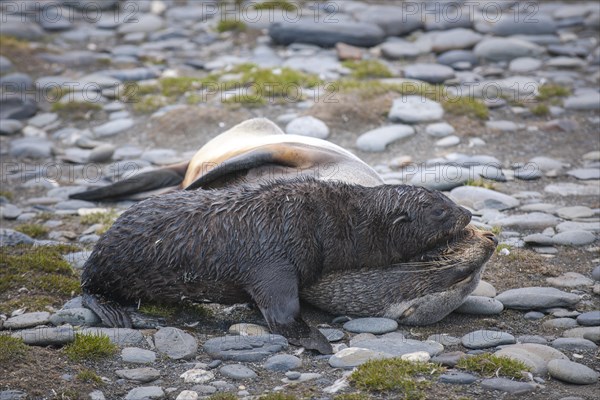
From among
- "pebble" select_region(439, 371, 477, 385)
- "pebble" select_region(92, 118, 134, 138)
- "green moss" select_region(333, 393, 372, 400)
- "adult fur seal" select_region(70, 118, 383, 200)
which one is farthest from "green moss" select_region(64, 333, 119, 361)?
"pebble" select_region(92, 118, 134, 138)

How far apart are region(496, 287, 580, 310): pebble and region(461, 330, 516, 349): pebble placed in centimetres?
61

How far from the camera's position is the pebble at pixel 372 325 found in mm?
6320

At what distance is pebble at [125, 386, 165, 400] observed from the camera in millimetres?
5254

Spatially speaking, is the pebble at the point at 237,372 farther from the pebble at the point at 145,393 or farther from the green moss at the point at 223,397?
the pebble at the point at 145,393

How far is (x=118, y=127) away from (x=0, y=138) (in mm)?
1522

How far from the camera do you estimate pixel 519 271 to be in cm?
739

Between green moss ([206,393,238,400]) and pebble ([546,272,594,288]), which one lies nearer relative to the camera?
green moss ([206,393,238,400])

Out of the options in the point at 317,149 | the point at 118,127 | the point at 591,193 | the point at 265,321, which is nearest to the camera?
the point at 265,321

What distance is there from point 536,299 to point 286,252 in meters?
1.87

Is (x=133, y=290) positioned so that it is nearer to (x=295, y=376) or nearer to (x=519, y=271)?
(x=295, y=376)

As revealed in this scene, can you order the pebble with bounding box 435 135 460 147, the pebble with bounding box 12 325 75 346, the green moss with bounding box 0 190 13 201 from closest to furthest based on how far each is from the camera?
the pebble with bounding box 12 325 75 346 < the green moss with bounding box 0 190 13 201 < the pebble with bounding box 435 135 460 147

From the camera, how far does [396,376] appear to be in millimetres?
5312

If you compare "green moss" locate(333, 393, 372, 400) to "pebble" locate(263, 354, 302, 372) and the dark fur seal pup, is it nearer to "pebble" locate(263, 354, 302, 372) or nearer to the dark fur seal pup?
"pebble" locate(263, 354, 302, 372)

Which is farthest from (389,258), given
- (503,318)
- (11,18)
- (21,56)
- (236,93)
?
(11,18)
